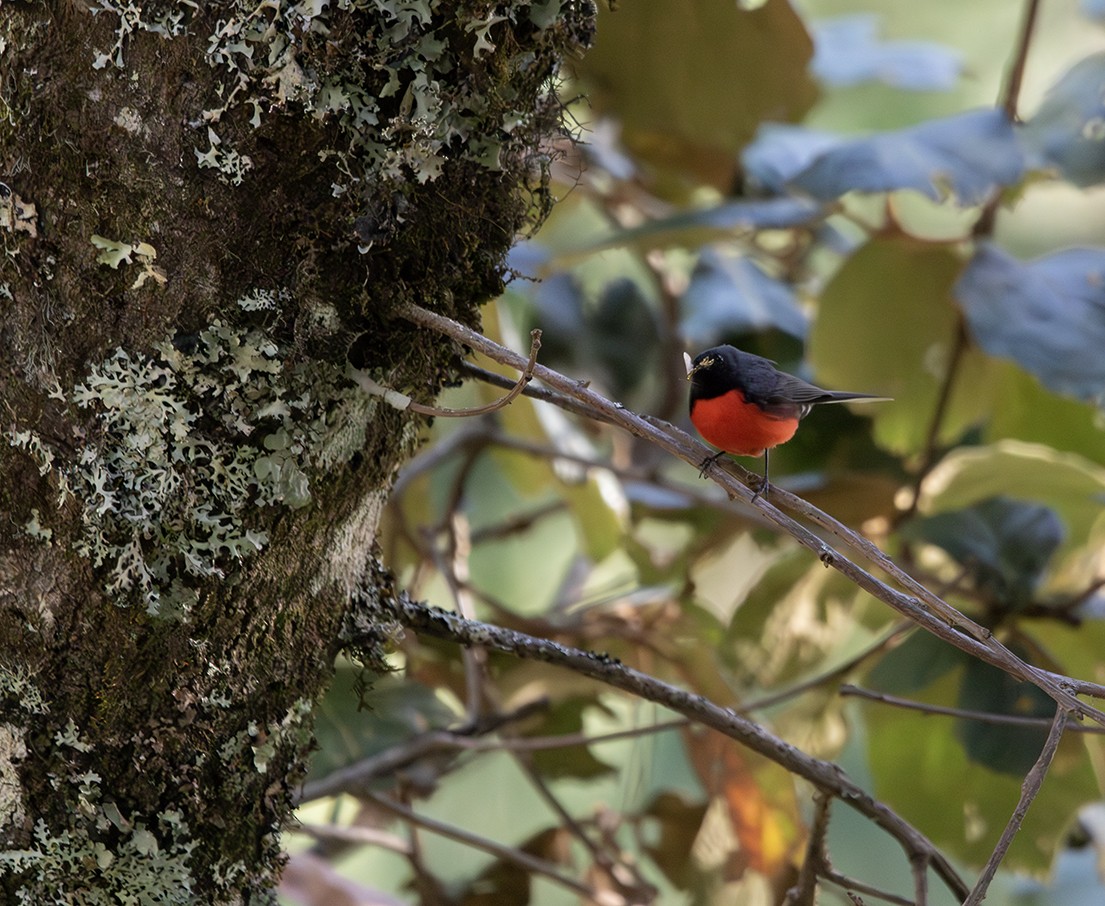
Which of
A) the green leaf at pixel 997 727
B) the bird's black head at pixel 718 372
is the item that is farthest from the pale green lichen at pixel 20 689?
the green leaf at pixel 997 727

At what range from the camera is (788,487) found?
2020 millimetres

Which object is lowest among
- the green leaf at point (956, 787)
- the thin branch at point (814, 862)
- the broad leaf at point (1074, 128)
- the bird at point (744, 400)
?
the thin branch at point (814, 862)

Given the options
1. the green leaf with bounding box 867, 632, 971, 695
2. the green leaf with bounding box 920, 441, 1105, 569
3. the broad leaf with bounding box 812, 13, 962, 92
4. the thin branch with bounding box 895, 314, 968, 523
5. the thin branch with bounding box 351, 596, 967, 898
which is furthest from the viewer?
the broad leaf with bounding box 812, 13, 962, 92

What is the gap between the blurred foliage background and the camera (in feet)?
5.83

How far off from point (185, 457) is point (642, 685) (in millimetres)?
479

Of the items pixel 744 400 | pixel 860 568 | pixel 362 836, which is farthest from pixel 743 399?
pixel 362 836

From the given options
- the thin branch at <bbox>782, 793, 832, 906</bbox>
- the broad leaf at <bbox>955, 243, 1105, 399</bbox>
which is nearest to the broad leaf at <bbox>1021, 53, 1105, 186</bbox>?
the broad leaf at <bbox>955, 243, 1105, 399</bbox>

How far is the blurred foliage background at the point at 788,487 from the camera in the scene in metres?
1.78

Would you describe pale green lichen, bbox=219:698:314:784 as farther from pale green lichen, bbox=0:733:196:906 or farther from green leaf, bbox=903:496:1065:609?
green leaf, bbox=903:496:1065:609

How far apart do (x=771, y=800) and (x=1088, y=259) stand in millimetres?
1106

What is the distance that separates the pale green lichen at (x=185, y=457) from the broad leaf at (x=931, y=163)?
1.14m

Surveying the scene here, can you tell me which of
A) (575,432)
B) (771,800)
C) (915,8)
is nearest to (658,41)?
(575,432)

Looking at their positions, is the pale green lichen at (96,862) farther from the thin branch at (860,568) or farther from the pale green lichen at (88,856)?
the thin branch at (860,568)

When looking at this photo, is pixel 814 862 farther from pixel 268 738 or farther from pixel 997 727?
pixel 997 727
